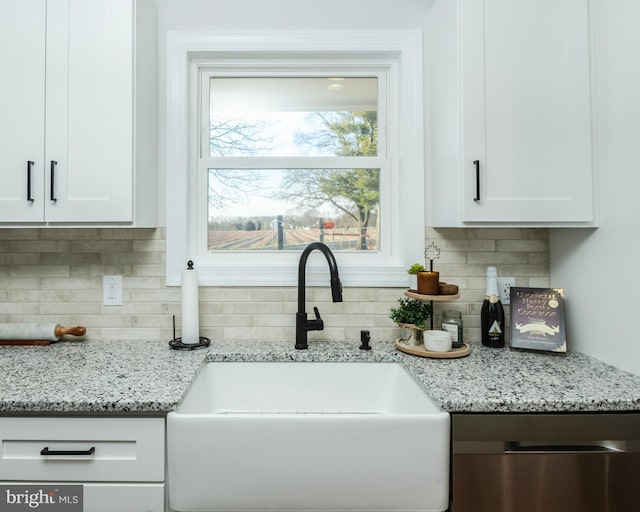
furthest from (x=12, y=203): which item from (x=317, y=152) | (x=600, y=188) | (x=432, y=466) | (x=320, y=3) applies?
(x=600, y=188)

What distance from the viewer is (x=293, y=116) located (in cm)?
195

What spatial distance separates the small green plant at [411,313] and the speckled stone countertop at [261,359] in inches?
5.1

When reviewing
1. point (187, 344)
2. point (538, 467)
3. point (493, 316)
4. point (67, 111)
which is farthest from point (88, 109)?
point (538, 467)

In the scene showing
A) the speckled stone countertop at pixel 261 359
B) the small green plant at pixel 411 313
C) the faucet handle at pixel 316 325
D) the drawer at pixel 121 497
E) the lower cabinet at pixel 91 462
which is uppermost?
the small green plant at pixel 411 313

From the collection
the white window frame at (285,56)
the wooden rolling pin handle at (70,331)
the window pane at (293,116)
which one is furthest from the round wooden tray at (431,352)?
the wooden rolling pin handle at (70,331)

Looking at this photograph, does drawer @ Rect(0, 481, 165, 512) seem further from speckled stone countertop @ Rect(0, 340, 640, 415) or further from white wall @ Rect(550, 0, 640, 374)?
white wall @ Rect(550, 0, 640, 374)

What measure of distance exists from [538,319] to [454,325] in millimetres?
317

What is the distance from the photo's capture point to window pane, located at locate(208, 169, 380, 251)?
1.93 meters

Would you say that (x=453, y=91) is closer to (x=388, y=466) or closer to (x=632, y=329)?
(x=632, y=329)

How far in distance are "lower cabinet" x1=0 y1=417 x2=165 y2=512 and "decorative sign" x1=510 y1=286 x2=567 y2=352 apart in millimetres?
1327

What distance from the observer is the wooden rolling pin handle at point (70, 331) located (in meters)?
1.74

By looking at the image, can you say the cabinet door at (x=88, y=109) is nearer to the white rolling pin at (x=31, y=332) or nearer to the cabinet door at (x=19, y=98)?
the cabinet door at (x=19, y=98)

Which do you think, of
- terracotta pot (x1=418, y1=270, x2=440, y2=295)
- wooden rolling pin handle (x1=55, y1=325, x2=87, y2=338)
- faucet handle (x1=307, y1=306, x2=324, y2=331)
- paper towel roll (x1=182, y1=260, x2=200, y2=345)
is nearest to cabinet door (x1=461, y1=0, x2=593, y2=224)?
terracotta pot (x1=418, y1=270, x2=440, y2=295)

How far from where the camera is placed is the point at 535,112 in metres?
1.50
